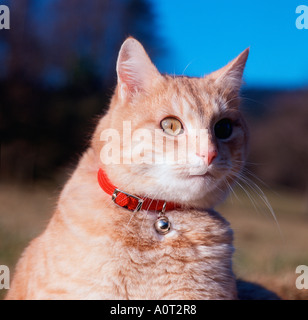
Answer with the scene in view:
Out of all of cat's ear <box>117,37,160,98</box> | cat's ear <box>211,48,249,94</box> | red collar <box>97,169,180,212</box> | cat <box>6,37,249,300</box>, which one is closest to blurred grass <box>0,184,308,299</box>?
cat <box>6,37,249,300</box>

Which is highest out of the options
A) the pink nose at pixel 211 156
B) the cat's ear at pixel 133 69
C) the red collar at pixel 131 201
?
the cat's ear at pixel 133 69

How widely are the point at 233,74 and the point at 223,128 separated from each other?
0.42 metres

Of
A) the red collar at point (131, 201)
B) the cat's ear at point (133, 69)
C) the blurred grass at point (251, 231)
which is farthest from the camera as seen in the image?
the blurred grass at point (251, 231)

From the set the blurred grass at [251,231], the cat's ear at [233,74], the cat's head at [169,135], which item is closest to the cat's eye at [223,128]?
the cat's head at [169,135]

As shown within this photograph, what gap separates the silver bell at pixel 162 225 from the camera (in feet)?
6.38

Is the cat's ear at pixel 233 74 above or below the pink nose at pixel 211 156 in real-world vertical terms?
above

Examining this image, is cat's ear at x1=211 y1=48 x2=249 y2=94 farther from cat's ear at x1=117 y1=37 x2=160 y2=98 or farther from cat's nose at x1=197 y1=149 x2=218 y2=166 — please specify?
cat's nose at x1=197 y1=149 x2=218 y2=166

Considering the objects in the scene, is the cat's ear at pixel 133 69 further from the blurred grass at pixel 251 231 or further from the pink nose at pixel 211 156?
the blurred grass at pixel 251 231

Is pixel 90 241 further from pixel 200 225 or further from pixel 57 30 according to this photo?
pixel 57 30

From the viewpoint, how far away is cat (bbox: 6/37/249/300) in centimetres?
185

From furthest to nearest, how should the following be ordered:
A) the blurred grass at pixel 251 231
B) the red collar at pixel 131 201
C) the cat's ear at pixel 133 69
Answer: the blurred grass at pixel 251 231
the cat's ear at pixel 133 69
the red collar at pixel 131 201

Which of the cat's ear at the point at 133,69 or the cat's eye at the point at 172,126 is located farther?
the cat's ear at the point at 133,69

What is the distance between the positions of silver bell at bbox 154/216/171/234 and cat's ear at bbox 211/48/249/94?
0.91 meters

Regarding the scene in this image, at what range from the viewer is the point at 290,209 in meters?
12.5
